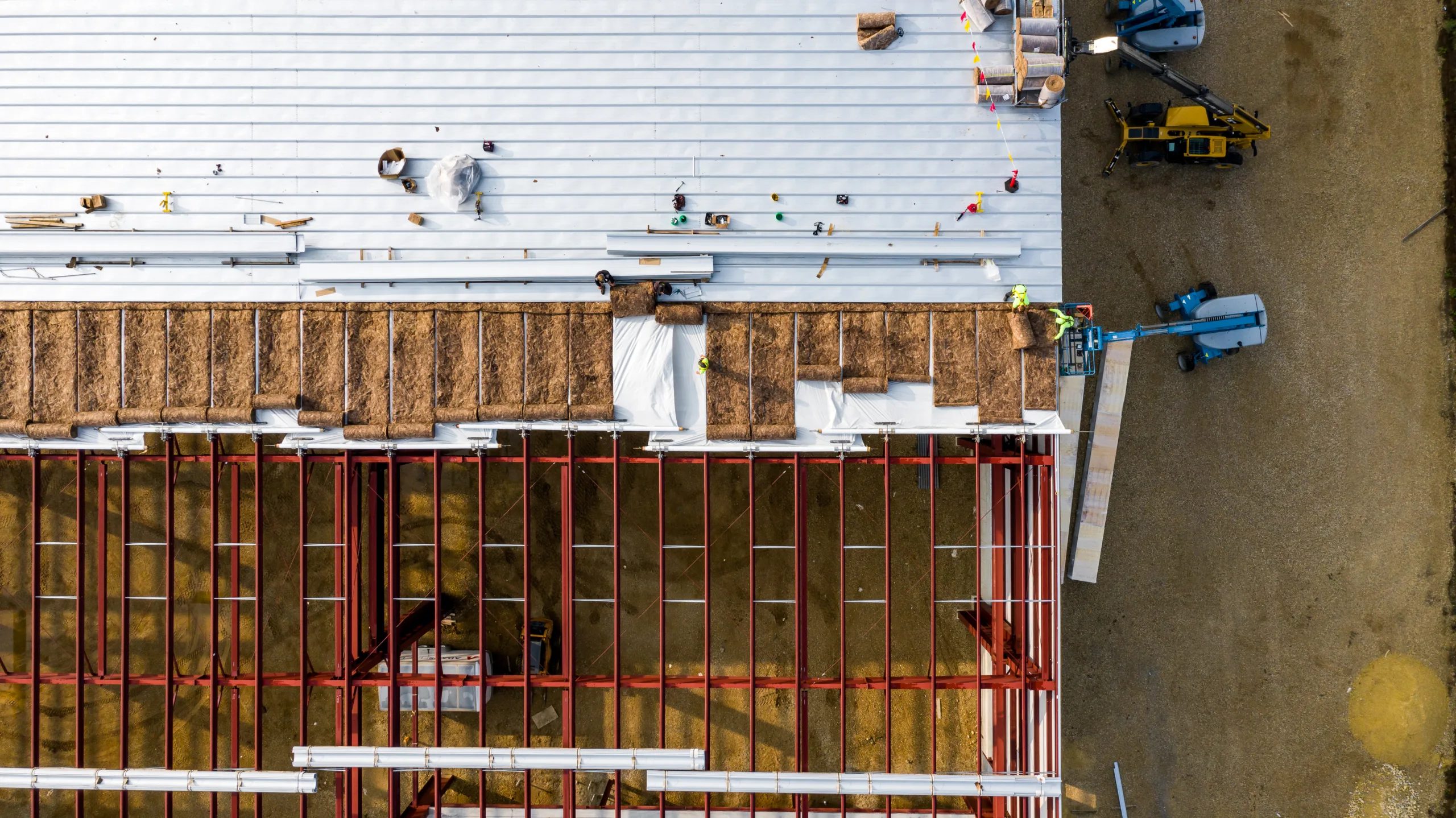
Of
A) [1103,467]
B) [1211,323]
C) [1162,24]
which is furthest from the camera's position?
[1162,24]

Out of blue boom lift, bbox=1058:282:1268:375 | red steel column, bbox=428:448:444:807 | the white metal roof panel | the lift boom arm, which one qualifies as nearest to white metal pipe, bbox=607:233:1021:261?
the white metal roof panel

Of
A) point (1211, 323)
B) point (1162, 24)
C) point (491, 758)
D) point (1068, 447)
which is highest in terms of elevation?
point (1162, 24)

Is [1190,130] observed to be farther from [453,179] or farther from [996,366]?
[453,179]

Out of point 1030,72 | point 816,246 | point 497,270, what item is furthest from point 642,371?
point 1030,72

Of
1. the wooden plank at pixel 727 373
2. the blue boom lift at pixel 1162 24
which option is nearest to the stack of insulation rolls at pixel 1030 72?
the blue boom lift at pixel 1162 24

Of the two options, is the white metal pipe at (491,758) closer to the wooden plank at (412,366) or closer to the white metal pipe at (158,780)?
the white metal pipe at (158,780)
